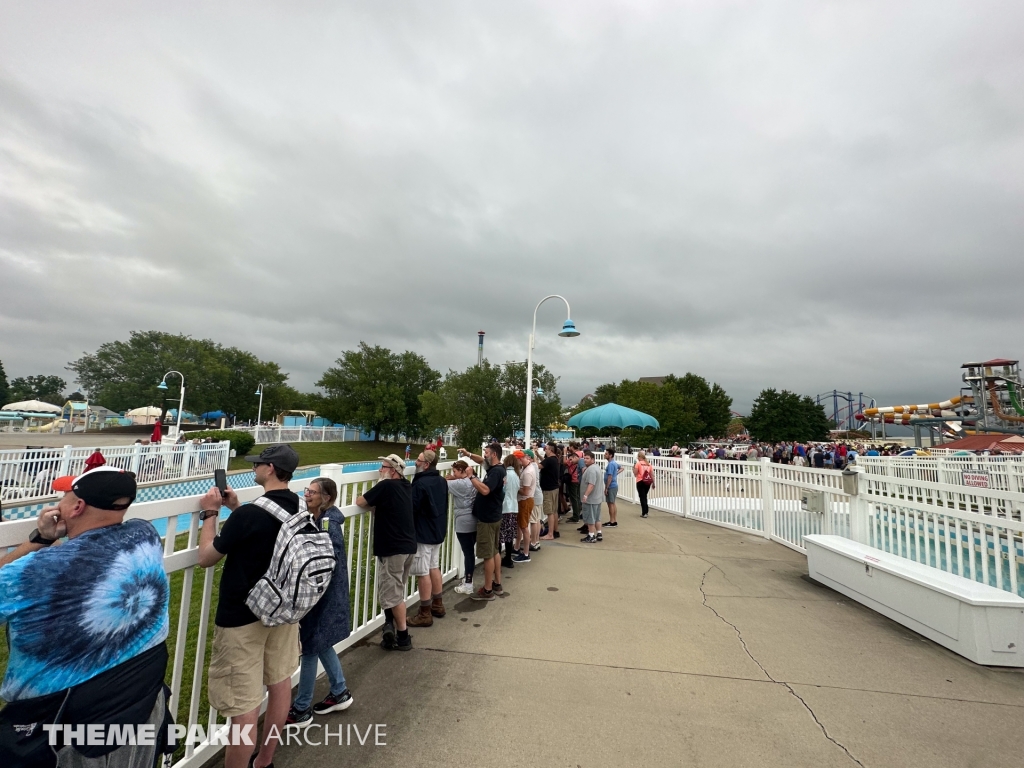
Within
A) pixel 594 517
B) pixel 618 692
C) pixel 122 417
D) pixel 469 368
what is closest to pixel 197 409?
pixel 122 417

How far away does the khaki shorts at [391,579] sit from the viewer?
369cm

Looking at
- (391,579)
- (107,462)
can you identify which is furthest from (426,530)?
(107,462)

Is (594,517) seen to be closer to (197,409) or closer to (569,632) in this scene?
(569,632)

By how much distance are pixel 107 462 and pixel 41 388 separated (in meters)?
107

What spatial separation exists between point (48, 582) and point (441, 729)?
2154 mm

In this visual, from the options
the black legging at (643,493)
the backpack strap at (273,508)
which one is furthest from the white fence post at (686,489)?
the backpack strap at (273,508)

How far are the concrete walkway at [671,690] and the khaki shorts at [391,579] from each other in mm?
433

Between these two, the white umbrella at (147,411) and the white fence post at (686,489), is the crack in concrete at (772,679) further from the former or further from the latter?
the white umbrella at (147,411)

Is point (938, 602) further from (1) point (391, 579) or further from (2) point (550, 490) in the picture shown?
(2) point (550, 490)

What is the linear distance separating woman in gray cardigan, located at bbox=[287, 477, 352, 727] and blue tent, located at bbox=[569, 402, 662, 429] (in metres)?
12.6

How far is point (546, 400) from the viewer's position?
33.8 m

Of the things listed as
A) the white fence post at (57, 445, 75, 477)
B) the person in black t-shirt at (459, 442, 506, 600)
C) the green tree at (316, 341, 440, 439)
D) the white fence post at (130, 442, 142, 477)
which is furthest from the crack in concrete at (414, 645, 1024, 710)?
the green tree at (316, 341, 440, 439)

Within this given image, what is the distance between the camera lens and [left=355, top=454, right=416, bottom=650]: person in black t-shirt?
372cm

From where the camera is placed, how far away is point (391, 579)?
12.2 feet
